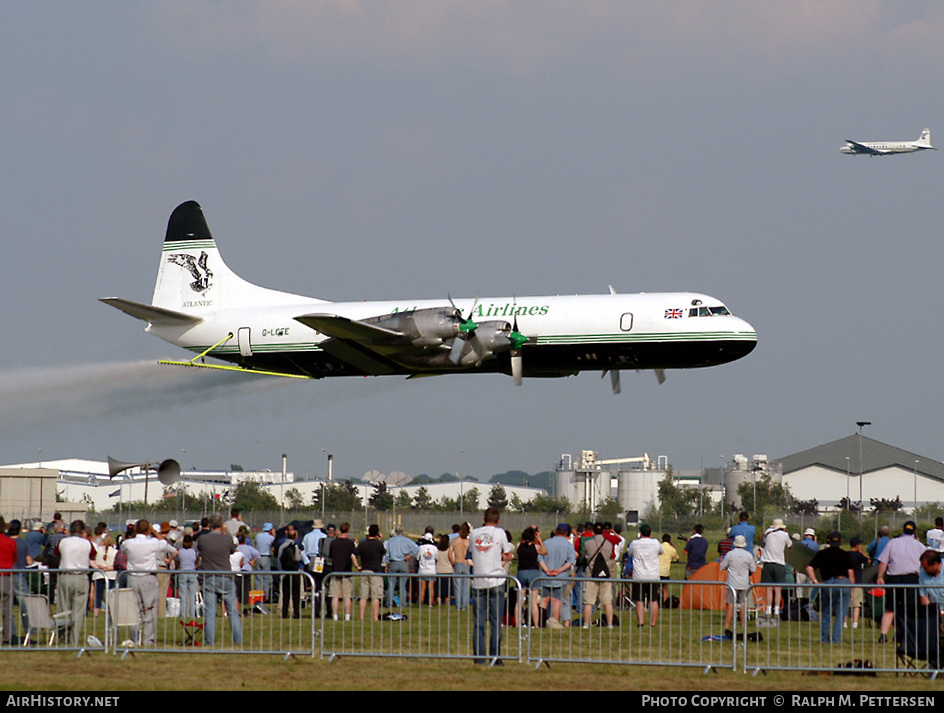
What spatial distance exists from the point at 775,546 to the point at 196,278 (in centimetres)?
2388

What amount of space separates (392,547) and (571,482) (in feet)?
361

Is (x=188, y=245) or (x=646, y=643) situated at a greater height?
(x=188, y=245)

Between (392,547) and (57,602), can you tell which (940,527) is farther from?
(57,602)

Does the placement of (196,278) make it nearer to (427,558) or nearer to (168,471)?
(168,471)

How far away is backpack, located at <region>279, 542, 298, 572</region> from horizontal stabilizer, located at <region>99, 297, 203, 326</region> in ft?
47.8

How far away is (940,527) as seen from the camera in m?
19.0

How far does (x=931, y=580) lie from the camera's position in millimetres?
13648

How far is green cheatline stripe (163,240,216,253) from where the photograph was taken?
38.1 meters

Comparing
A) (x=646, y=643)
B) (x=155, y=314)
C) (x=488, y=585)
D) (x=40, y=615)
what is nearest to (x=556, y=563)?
(x=646, y=643)

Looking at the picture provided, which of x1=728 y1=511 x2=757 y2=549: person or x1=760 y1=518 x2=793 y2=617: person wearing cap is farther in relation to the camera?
x1=728 y1=511 x2=757 y2=549: person

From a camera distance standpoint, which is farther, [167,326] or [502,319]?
[167,326]

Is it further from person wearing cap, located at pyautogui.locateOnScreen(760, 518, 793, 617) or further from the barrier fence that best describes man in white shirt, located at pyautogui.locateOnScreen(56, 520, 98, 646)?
person wearing cap, located at pyautogui.locateOnScreen(760, 518, 793, 617)

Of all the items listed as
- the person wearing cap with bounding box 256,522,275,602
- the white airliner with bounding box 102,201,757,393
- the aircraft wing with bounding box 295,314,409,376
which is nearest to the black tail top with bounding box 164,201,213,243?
the white airliner with bounding box 102,201,757,393
